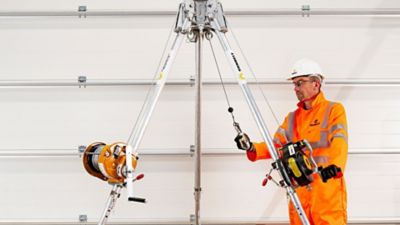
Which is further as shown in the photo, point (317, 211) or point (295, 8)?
point (295, 8)

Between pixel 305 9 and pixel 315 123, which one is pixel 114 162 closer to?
pixel 315 123

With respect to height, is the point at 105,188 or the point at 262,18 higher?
the point at 262,18

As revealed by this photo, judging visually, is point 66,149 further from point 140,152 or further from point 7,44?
point 7,44

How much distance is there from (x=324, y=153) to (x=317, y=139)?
114 millimetres

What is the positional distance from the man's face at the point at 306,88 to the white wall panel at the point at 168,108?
694mm

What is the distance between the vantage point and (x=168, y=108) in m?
3.81

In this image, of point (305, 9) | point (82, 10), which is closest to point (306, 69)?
point (305, 9)

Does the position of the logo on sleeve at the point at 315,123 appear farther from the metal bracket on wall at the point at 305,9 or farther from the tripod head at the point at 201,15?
the metal bracket on wall at the point at 305,9

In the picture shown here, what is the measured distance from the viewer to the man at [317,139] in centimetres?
274

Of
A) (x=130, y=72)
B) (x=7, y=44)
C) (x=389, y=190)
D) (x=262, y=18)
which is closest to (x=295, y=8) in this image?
(x=262, y=18)

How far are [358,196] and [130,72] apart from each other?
2360mm

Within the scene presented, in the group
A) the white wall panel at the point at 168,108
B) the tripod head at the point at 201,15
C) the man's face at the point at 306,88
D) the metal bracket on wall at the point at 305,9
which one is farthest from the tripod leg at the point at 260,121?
the metal bracket on wall at the point at 305,9

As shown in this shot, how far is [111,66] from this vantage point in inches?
151

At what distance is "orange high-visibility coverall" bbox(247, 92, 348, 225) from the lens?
2730mm
